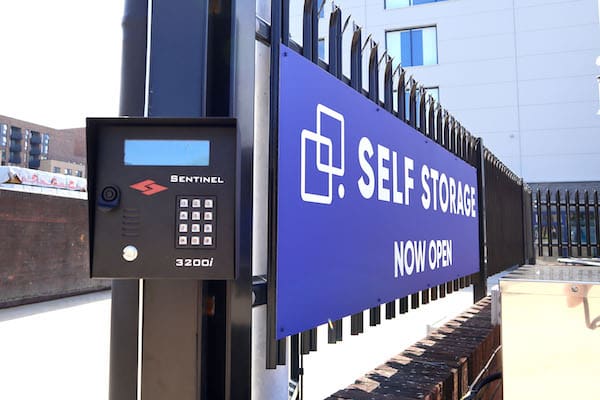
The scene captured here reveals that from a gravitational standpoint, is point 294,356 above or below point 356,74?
below

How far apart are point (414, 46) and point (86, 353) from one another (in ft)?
59.4

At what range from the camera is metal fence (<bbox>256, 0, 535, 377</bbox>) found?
1.62m

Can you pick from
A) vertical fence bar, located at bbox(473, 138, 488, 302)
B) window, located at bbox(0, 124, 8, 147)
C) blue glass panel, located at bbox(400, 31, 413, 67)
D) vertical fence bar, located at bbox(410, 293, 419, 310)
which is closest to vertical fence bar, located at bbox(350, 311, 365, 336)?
vertical fence bar, located at bbox(410, 293, 419, 310)

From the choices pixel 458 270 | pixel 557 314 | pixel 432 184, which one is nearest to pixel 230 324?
pixel 557 314

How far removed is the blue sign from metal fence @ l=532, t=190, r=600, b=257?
10.4 meters

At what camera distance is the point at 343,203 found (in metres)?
1.98

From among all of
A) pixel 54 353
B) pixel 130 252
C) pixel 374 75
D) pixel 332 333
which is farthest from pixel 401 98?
pixel 54 353

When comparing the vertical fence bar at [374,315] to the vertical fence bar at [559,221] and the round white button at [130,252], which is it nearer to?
the round white button at [130,252]

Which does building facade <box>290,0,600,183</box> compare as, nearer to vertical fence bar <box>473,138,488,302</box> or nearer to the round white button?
vertical fence bar <box>473,138,488,302</box>

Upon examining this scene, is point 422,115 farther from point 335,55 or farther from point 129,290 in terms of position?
point 129,290

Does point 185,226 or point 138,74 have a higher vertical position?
point 138,74

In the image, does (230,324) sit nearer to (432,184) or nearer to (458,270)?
(432,184)

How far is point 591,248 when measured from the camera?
1238 centimetres

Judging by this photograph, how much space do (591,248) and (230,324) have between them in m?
13.5
